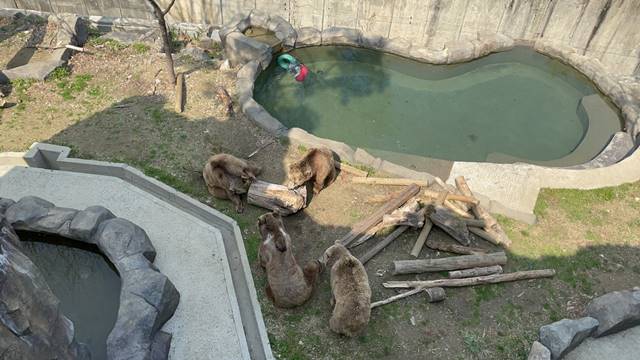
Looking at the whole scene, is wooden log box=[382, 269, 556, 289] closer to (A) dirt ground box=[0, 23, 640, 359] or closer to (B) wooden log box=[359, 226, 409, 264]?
(A) dirt ground box=[0, 23, 640, 359]

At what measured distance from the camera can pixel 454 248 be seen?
9.23m

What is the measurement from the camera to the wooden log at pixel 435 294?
827cm

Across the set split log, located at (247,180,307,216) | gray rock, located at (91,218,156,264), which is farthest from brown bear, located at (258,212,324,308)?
gray rock, located at (91,218,156,264)

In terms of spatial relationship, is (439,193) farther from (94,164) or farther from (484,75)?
(94,164)

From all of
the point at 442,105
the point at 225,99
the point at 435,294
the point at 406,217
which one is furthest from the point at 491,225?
the point at 225,99

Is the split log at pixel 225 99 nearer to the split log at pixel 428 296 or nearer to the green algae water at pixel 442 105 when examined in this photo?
the green algae water at pixel 442 105

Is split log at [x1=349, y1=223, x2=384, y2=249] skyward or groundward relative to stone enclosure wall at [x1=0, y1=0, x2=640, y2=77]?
groundward

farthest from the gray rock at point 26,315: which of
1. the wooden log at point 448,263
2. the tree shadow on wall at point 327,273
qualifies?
the wooden log at point 448,263

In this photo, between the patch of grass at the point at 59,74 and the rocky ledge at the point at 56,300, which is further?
the patch of grass at the point at 59,74

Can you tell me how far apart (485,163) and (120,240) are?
8.48m

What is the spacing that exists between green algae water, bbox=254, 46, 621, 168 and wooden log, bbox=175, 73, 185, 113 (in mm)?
2099

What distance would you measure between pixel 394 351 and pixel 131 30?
13.1 m

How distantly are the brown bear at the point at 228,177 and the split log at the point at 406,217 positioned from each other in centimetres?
303

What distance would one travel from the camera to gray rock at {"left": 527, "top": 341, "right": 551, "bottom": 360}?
727cm
